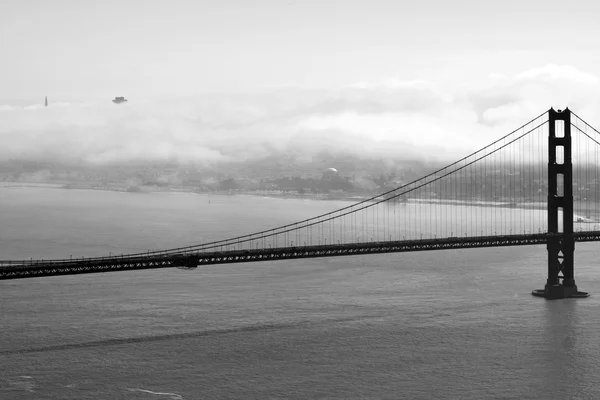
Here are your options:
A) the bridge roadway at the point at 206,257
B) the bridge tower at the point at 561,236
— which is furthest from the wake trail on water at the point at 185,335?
the bridge tower at the point at 561,236

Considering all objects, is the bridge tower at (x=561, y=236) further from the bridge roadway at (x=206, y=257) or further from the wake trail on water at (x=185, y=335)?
the wake trail on water at (x=185, y=335)

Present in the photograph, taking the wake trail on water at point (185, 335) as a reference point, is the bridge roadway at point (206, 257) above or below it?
above

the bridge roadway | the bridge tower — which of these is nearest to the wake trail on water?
the bridge roadway

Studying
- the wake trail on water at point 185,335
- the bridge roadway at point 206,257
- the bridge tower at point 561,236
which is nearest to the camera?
the wake trail on water at point 185,335

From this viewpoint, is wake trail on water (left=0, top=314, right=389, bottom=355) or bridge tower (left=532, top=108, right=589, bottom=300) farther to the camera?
bridge tower (left=532, top=108, right=589, bottom=300)

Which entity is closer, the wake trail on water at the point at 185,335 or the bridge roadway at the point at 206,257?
the wake trail on water at the point at 185,335

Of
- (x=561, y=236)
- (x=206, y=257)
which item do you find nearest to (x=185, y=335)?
(x=206, y=257)

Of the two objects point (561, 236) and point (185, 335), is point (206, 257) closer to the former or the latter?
point (185, 335)

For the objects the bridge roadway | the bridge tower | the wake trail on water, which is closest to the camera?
the wake trail on water

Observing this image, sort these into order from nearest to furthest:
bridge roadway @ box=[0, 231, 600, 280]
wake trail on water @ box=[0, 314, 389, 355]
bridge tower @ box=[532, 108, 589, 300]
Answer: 1. wake trail on water @ box=[0, 314, 389, 355]
2. bridge roadway @ box=[0, 231, 600, 280]
3. bridge tower @ box=[532, 108, 589, 300]

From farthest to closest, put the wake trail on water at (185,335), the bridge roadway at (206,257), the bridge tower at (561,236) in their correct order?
1. the bridge tower at (561,236)
2. the bridge roadway at (206,257)
3. the wake trail on water at (185,335)

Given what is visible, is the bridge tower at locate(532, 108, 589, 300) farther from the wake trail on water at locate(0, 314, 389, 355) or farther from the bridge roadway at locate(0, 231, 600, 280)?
the wake trail on water at locate(0, 314, 389, 355)
